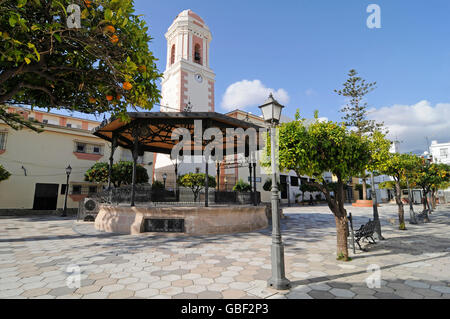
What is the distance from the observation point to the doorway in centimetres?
1842

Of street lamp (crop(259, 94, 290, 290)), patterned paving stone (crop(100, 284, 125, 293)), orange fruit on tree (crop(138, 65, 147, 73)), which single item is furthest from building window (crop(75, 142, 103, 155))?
street lamp (crop(259, 94, 290, 290))

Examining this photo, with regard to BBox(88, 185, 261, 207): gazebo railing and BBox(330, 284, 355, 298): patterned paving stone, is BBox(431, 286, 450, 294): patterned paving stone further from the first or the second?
BBox(88, 185, 261, 207): gazebo railing

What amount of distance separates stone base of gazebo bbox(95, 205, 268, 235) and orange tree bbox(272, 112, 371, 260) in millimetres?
4064

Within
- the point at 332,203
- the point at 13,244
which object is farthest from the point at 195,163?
the point at 332,203

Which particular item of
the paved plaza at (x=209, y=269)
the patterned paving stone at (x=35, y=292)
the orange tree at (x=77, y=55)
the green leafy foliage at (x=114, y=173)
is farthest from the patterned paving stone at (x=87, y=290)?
the green leafy foliage at (x=114, y=173)

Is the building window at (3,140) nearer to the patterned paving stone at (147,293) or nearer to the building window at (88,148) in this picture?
the building window at (88,148)

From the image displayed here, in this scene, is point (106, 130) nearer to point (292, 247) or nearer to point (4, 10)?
point (4, 10)

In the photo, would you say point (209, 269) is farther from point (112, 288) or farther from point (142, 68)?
point (142, 68)

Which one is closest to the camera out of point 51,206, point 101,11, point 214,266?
point 101,11

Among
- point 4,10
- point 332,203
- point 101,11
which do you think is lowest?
point 332,203

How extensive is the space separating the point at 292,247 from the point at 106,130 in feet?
29.8

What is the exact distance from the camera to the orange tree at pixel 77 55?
11.8ft

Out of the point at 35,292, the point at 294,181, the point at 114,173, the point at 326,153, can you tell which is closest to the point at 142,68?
the point at 35,292

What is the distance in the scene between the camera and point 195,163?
21.7 meters
